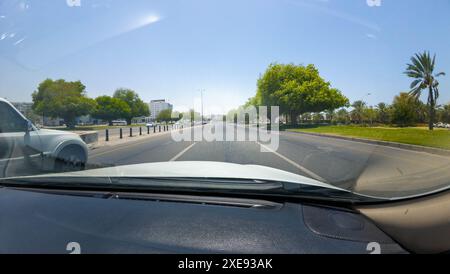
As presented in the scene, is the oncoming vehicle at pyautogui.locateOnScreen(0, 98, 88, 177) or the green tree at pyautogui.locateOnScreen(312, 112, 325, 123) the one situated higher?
the green tree at pyautogui.locateOnScreen(312, 112, 325, 123)

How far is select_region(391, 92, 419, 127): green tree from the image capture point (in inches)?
131

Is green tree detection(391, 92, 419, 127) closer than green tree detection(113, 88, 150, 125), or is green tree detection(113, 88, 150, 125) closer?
green tree detection(391, 92, 419, 127)

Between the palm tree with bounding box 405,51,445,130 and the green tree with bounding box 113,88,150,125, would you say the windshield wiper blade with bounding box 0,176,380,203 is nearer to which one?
the palm tree with bounding box 405,51,445,130

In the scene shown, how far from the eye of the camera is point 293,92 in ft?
26.5

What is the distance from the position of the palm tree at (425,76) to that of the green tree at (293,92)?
228 cm

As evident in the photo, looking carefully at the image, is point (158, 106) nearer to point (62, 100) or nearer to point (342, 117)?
point (62, 100)

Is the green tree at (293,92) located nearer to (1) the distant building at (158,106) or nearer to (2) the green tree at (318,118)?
(2) the green tree at (318,118)

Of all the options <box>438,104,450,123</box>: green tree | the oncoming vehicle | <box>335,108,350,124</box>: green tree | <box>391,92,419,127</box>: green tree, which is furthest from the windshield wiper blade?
<box>335,108,350,124</box>: green tree

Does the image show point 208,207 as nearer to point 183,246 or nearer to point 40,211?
point 183,246

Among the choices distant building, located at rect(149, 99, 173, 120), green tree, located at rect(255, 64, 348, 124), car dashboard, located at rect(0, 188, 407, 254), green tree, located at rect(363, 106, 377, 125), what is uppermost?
green tree, located at rect(255, 64, 348, 124)

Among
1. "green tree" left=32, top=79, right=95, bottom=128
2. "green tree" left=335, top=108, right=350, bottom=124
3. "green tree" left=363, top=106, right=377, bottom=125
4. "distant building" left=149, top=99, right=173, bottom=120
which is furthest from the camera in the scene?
"green tree" left=335, top=108, right=350, bottom=124

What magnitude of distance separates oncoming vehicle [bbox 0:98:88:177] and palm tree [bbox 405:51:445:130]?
4758mm

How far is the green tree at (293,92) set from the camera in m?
6.02

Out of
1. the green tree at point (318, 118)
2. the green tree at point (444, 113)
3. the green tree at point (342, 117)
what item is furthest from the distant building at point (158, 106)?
the green tree at point (318, 118)
